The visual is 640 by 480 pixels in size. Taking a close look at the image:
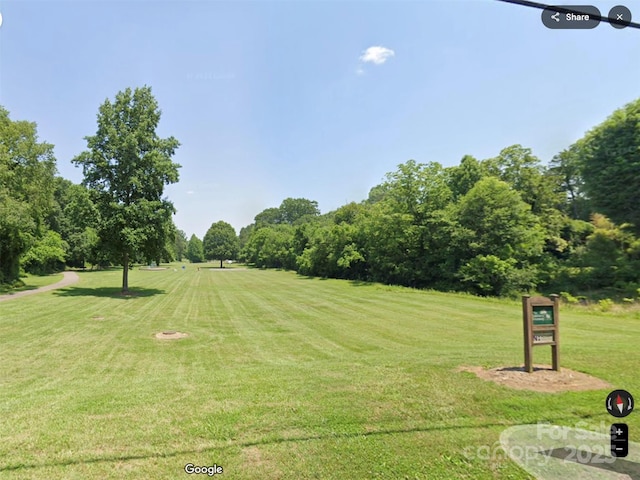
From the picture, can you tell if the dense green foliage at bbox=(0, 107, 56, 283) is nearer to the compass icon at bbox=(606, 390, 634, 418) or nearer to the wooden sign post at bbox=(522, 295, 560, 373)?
the wooden sign post at bbox=(522, 295, 560, 373)

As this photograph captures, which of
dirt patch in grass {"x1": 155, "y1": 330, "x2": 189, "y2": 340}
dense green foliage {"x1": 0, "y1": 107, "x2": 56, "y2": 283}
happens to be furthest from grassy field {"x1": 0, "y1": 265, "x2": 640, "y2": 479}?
dense green foliage {"x1": 0, "y1": 107, "x2": 56, "y2": 283}

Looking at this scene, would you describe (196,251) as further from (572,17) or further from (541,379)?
(572,17)

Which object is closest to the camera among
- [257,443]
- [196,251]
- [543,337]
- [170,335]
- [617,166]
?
[257,443]

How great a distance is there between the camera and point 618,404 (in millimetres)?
4051

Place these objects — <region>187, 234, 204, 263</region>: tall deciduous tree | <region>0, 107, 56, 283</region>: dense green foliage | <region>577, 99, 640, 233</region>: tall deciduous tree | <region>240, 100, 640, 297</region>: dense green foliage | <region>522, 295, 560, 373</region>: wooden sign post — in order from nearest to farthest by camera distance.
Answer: <region>522, 295, 560, 373</region>: wooden sign post < <region>0, 107, 56, 283</region>: dense green foliage < <region>577, 99, 640, 233</region>: tall deciduous tree < <region>240, 100, 640, 297</region>: dense green foliage < <region>187, 234, 204, 263</region>: tall deciduous tree

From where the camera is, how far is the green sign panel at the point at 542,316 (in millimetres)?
6332

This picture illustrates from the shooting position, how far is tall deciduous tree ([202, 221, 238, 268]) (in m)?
88.2

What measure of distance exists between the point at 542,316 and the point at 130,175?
2484 centimetres

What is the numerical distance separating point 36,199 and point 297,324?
23.5 meters

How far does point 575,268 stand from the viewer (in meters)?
30.8

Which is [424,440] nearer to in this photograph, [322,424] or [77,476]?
[322,424]

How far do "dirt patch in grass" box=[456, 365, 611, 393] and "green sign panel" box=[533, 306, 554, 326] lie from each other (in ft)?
2.74

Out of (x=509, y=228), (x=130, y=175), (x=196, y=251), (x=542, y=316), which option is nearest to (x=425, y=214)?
(x=509, y=228)

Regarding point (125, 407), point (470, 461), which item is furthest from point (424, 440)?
point (125, 407)
